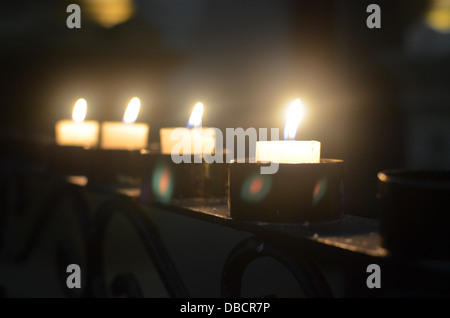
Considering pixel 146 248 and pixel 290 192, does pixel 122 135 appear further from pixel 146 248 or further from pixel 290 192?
pixel 290 192

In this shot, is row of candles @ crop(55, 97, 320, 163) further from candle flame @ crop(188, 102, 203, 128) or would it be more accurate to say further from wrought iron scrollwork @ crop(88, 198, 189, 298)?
wrought iron scrollwork @ crop(88, 198, 189, 298)

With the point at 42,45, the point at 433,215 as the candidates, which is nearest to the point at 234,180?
the point at 433,215

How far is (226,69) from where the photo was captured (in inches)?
68.7

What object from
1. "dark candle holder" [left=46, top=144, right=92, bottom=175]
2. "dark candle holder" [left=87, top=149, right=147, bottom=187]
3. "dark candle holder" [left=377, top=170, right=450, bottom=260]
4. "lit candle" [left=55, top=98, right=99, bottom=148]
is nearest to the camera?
"dark candle holder" [left=377, top=170, right=450, bottom=260]

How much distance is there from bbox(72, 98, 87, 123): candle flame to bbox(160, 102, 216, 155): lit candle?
521 millimetres

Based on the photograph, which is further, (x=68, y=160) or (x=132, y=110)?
(x=68, y=160)

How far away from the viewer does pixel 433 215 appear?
20.0 inches

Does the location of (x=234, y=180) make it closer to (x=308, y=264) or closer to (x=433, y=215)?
(x=308, y=264)

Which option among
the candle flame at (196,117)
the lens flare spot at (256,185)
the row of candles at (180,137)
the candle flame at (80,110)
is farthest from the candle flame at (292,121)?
the candle flame at (80,110)

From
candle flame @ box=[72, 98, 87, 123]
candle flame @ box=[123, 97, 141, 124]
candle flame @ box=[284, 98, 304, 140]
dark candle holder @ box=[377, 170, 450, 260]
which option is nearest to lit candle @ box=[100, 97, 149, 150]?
candle flame @ box=[123, 97, 141, 124]

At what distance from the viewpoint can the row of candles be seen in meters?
0.74

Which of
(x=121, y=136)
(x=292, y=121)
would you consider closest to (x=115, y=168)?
(x=121, y=136)

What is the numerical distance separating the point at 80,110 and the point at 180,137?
1.85 ft

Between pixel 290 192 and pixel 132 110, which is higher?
pixel 132 110
